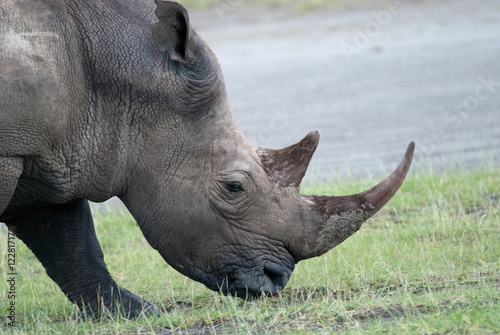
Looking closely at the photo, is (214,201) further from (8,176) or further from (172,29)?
(8,176)

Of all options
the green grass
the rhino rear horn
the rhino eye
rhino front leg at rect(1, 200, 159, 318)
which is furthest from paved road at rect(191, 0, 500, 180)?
the rhino eye


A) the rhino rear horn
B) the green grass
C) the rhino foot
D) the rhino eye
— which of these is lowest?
the rhino foot

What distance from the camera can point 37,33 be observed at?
5.24 m

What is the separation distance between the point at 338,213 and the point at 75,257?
181cm

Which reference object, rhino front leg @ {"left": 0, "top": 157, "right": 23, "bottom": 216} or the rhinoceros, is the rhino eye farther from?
rhino front leg @ {"left": 0, "top": 157, "right": 23, "bottom": 216}

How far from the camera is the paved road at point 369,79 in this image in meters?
11.9

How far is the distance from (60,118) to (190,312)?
139 cm

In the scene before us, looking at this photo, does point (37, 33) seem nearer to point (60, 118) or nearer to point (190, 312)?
point (60, 118)

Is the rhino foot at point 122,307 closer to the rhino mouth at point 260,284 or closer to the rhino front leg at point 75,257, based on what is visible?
the rhino front leg at point 75,257

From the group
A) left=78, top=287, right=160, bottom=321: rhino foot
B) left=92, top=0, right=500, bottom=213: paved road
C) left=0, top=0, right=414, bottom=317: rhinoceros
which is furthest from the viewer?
left=92, top=0, right=500, bottom=213: paved road

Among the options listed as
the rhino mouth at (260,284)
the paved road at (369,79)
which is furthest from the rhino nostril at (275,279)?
the paved road at (369,79)

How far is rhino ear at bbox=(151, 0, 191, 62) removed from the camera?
5293 mm

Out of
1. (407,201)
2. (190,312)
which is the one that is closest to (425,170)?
(407,201)

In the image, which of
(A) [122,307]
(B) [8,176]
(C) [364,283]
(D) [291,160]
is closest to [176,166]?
(D) [291,160]
